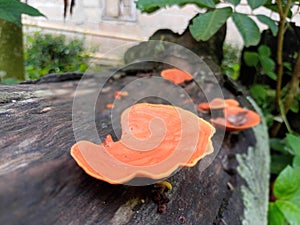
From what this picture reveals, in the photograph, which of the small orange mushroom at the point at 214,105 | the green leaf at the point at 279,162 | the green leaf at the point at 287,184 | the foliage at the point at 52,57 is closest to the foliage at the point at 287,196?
the green leaf at the point at 287,184

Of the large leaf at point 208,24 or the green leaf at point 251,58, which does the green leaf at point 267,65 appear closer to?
the green leaf at point 251,58

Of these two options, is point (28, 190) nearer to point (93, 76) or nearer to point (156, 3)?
point (156, 3)

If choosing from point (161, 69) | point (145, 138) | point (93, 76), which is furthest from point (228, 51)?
point (145, 138)

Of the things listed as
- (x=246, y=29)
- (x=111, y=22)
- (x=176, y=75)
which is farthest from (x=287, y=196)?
(x=111, y=22)

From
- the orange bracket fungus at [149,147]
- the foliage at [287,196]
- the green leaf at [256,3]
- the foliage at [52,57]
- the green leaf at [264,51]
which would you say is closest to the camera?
the orange bracket fungus at [149,147]

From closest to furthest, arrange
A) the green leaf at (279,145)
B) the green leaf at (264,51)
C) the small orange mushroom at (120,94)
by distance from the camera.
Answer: the small orange mushroom at (120,94) < the green leaf at (279,145) < the green leaf at (264,51)

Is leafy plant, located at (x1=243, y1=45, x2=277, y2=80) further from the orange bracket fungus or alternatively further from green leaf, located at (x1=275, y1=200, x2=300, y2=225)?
the orange bracket fungus

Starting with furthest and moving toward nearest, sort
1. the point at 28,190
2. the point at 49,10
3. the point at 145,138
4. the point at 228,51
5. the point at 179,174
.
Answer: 1. the point at 49,10
2. the point at 228,51
3. the point at 179,174
4. the point at 145,138
5. the point at 28,190
